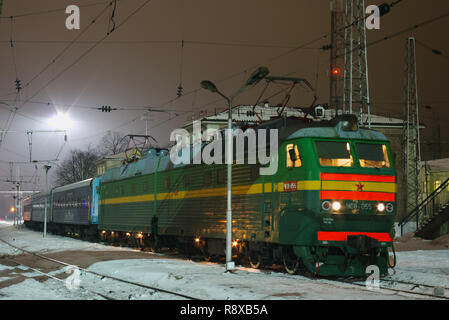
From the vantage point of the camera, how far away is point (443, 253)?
Result: 21.2 m

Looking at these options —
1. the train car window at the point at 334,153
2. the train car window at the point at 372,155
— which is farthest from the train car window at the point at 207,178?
the train car window at the point at 372,155

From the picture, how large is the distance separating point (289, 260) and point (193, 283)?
2.69 m

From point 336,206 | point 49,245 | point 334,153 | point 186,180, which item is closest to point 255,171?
point 334,153

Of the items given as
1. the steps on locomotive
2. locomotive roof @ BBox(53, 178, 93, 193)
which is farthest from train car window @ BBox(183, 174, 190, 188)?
locomotive roof @ BBox(53, 178, 93, 193)

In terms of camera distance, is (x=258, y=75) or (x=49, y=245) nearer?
(x=258, y=75)

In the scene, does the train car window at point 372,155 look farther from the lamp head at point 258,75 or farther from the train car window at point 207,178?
the train car window at point 207,178

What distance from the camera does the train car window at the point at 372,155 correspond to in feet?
45.0

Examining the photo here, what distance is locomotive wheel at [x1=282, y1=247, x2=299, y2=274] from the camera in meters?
14.0

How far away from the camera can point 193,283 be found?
1275 cm

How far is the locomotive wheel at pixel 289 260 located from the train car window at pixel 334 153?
2401 mm

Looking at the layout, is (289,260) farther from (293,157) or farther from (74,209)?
(74,209)

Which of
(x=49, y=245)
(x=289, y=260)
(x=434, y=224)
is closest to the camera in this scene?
(x=289, y=260)

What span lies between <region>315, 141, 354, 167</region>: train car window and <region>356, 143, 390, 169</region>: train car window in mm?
309
